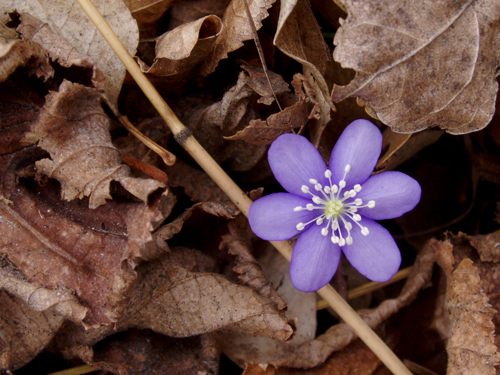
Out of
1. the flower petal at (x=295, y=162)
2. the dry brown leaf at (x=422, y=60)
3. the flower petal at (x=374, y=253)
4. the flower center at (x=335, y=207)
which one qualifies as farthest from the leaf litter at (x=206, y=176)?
the flower petal at (x=374, y=253)

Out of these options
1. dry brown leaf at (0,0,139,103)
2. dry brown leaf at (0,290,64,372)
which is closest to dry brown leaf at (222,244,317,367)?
dry brown leaf at (0,290,64,372)

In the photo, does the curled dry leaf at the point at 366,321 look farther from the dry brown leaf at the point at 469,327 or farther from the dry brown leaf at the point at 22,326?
the dry brown leaf at the point at 22,326

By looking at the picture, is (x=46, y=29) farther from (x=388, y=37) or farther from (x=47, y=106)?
(x=388, y=37)

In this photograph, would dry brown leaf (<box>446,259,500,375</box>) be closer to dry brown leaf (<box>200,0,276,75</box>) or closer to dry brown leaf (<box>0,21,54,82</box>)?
dry brown leaf (<box>200,0,276,75</box>)

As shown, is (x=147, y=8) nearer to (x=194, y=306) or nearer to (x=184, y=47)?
(x=184, y=47)

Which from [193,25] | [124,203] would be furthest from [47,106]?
[193,25]
